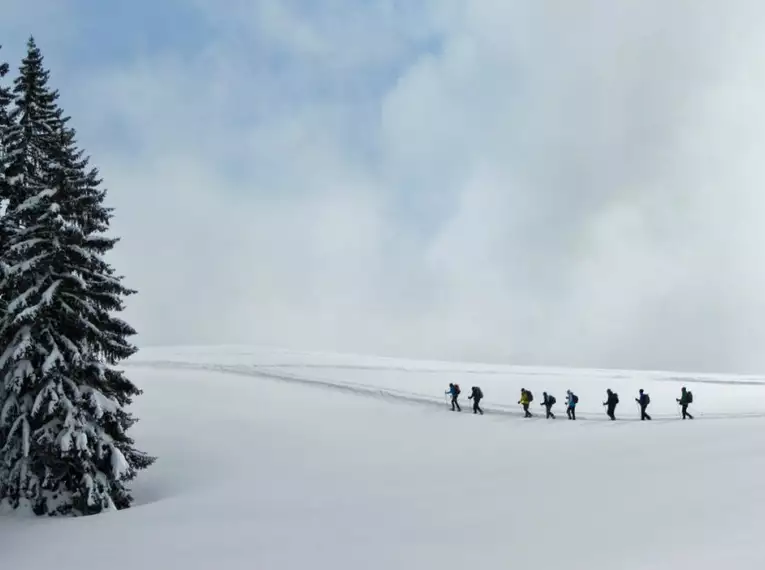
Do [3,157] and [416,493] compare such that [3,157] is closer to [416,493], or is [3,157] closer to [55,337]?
[55,337]

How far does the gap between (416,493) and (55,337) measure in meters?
12.0

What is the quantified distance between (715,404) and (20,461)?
115ft

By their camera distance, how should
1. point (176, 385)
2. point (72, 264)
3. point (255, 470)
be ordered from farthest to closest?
point (176, 385) → point (255, 470) → point (72, 264)

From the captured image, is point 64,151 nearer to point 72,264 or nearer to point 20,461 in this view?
point 72,264

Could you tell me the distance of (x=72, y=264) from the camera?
18562 millimetres

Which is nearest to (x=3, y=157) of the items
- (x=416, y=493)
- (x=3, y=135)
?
(x=3, y=135)

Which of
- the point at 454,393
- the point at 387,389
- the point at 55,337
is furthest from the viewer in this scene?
the point at 387,389

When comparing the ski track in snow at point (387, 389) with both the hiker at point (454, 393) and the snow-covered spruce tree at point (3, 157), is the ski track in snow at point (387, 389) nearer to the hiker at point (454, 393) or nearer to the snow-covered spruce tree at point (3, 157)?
the hiker at point (454, 393)

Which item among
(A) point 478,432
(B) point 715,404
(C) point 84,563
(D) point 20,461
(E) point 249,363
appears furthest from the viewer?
(E) point 249,363

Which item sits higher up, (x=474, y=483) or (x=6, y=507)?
(x=474, y=483)

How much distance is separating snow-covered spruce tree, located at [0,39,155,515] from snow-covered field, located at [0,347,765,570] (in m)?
1.50

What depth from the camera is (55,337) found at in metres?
18.2

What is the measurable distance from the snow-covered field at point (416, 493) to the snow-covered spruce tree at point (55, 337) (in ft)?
4.93

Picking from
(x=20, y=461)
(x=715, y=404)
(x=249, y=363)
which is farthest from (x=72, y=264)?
(x=715, y=404)
